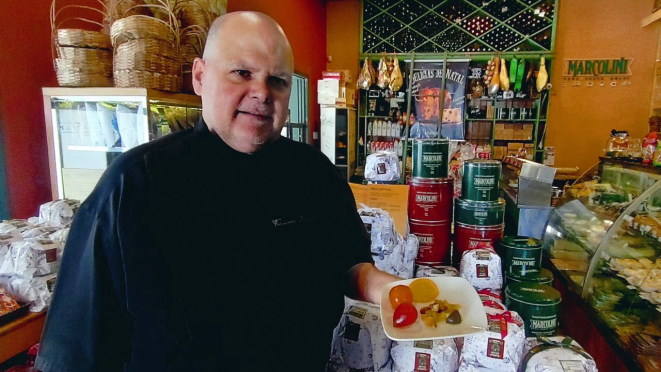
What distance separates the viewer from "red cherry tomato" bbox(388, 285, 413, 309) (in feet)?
3.66

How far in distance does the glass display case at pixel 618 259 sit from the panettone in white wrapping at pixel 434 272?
75cm

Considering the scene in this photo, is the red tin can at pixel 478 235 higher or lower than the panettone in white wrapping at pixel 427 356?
higher

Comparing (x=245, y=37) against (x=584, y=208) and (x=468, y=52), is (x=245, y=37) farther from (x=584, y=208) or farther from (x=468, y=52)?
(x=468, y=52)

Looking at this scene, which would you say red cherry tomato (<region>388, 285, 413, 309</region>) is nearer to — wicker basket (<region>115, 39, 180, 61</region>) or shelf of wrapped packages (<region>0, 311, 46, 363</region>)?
shelf of wrapped packages (<region>0, 311, 46, 363</region>)

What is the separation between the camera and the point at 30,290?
1.36 metres

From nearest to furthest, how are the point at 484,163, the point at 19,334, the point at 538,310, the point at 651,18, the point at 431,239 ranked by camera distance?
the point at 19,334 → the point at 538,310 → the point at 484,163 → the point at 431,239 → the point at 651,18

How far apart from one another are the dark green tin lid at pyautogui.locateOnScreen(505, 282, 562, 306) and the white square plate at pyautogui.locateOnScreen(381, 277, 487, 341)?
568 millimetres

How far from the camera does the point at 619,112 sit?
6.25 metres

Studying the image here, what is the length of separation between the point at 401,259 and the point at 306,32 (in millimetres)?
5150

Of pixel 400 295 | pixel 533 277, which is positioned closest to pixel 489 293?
pixel 533 277

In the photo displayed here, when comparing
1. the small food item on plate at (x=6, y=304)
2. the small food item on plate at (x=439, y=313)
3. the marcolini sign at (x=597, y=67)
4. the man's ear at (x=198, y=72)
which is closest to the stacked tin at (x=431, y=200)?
the small food item on plate at (x=439, y=313)

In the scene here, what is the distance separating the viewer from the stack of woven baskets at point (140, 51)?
1.92 metres

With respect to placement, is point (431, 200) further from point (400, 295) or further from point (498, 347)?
point (400, 295)

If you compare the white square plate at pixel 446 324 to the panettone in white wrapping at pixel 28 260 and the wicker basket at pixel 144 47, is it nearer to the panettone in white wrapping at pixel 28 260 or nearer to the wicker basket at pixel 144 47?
the panettone in white wrapping at pixel 28 260
